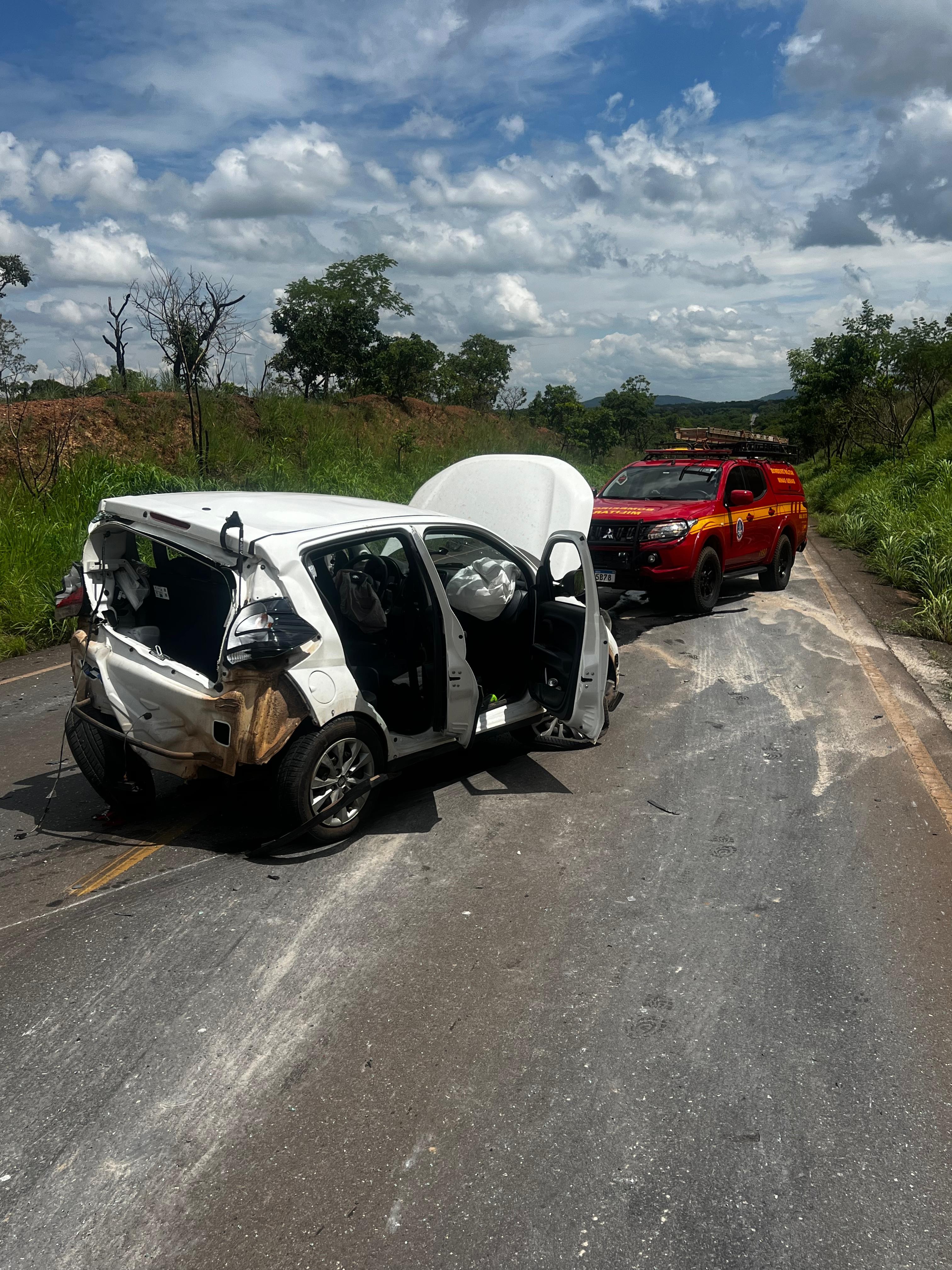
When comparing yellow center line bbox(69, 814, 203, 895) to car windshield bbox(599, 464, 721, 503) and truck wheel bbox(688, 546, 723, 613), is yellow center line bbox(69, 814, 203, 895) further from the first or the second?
car windshield bbox(599, 464, 721, 503)

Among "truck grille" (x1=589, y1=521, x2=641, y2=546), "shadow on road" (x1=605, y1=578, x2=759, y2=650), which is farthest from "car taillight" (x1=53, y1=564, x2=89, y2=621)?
"truck grille" (x1=589, y1=521, x2=641, y2=546)

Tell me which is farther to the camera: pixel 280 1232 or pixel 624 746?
pixel 624 746

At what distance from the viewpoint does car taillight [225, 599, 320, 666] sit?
4215 millimetres

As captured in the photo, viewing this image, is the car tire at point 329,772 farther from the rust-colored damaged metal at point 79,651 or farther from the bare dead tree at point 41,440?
the bare dead tree at point 41,440

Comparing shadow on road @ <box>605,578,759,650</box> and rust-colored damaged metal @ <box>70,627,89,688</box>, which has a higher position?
rust-colored damaged metal @ <box>70,627,89,688</box>

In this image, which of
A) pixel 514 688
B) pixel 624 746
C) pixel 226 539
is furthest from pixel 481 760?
pixel 226 539

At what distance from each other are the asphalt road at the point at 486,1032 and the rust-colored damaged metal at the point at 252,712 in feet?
2.18

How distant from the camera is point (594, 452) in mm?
44312

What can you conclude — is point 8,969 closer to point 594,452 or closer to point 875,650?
point 875,650

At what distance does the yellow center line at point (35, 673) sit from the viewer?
8430 millimetres

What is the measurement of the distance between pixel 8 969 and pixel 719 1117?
2721 mm

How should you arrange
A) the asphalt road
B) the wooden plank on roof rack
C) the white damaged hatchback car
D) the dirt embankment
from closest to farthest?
the asphalt road, the white damaged hatchback car, the wooden plank on roof rack, the dirt embankment

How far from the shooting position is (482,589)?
5.73m

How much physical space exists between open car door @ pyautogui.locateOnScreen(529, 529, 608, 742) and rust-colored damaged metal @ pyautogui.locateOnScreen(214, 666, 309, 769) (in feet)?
6.39
